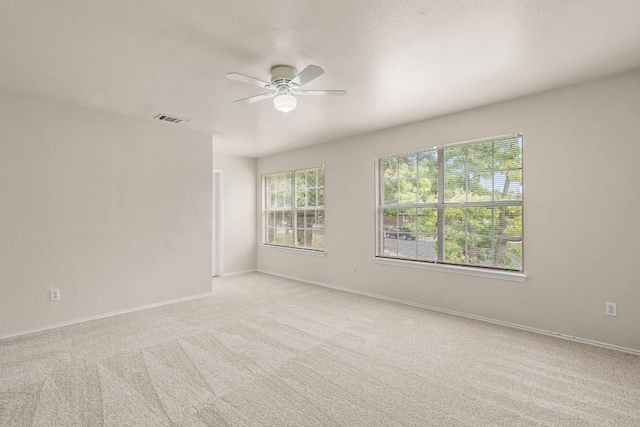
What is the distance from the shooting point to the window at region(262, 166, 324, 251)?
578 centimetres

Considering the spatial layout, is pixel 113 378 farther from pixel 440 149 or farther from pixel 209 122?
pixel 440 149

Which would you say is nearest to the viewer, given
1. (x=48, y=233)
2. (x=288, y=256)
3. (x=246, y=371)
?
(x=246, y=371)

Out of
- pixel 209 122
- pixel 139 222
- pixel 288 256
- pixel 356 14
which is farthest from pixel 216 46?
pixel 288 256

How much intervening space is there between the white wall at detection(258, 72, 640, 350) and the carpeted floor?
0.88 ft

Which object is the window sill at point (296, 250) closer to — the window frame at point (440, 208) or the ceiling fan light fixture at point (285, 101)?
the window frame at point (440, 208)

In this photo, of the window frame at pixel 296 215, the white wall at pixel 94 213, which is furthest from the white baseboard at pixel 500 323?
the white wall at pixel 94 213

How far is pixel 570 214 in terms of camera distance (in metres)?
3.13

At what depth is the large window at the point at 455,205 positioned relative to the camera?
11.7ft

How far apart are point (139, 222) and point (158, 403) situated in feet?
8.94

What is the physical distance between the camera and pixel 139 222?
4.22 meters

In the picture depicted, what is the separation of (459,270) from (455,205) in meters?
0.78

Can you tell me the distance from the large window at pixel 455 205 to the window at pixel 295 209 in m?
1.34

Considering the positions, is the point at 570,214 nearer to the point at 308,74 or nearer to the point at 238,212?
the point at 308,74

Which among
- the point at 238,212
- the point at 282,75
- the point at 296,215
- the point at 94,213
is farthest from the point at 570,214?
the point at 238,212
